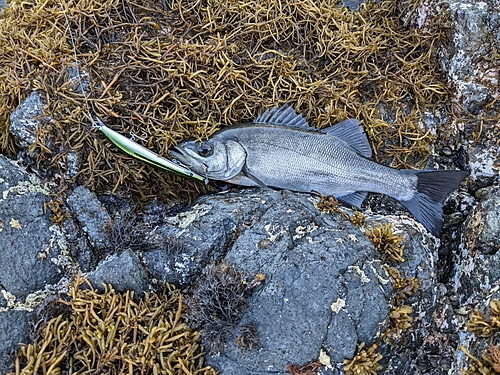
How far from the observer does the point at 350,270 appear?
10.3 feet

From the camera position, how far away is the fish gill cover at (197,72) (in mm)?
4094

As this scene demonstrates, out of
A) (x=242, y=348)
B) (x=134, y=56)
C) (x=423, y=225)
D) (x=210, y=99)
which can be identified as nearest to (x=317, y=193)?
(x=423, y=225)

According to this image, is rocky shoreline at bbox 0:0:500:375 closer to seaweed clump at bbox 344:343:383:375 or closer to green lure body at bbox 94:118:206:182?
seaweed clump at bbox 344:343:383:375

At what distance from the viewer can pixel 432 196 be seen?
3975 millimetres

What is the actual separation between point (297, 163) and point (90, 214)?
200 centimetres

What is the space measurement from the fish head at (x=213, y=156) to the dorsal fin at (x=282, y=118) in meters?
0.40

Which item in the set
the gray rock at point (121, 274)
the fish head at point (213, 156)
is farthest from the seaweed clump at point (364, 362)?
the fish head at point (213, 156)

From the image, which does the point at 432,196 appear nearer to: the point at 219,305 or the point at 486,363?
the point at 486,363

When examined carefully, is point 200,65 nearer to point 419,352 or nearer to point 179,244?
point 179,244

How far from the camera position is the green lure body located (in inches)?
155

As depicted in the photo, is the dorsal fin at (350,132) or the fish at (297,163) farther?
the dorsal fin at (350,132)

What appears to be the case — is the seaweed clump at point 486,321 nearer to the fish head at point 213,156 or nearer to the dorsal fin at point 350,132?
the dorsal fin at point 350,132

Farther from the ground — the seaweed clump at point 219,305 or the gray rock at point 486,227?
the gray rock at point 486,227

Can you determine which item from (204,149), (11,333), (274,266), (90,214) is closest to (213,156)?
(204,149)
